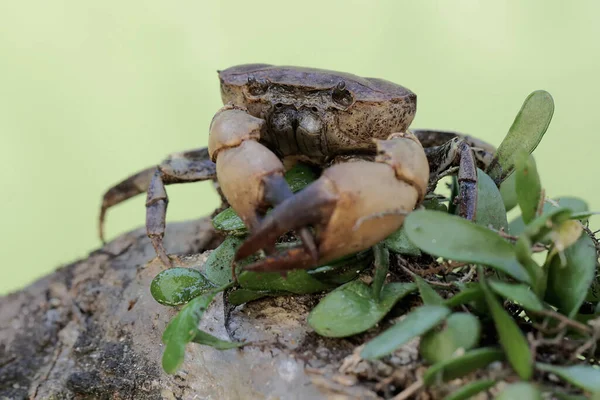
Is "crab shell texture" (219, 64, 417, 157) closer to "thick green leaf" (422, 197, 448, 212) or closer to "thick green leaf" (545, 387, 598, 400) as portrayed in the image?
"thick green leaf" (422, 197, 448, 212)

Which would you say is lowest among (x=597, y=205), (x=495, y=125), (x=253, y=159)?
(x=597, y=205)

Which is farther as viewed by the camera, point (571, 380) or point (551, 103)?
point (551, 103)

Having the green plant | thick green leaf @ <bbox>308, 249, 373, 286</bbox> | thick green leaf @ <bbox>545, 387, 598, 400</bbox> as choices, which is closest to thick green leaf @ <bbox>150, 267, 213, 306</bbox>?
the green plant

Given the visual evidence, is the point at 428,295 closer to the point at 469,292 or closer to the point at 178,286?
the point at 469,292

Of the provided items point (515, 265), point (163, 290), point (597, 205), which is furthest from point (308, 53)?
point (515, 265)

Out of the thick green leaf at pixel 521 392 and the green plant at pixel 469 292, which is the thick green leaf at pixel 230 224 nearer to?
the green plant at pixel 469 292

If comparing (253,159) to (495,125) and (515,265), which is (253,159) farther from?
(495,125)
